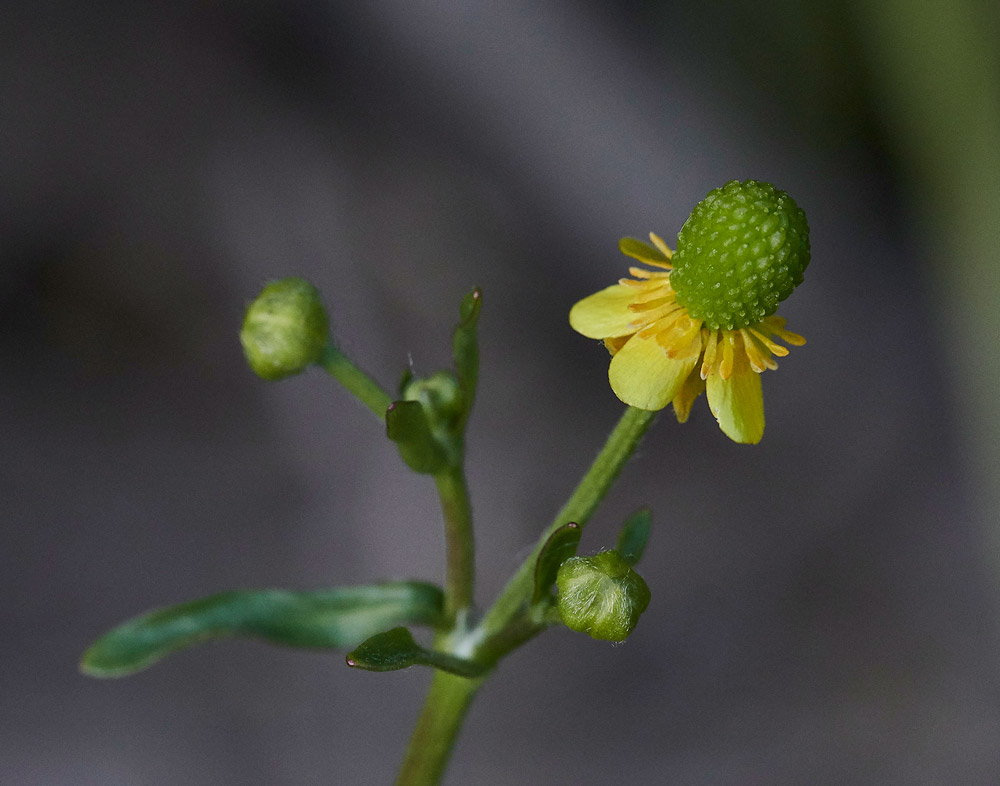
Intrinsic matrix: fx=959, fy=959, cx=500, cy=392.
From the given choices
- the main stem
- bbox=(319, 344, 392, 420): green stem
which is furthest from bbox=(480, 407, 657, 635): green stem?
bbox=(319, 344, 392, 420): green stem

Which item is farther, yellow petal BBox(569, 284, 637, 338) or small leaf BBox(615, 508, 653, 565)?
small leaf BBox(615, 508, 653, 565)

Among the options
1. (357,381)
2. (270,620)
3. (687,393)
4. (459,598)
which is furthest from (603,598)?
(270,620)

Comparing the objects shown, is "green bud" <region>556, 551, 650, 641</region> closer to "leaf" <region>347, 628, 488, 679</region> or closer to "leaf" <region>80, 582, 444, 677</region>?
"leaf" <region>347, 628, 488, 679</region>

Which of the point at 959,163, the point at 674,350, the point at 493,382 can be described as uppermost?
the point at 959,163

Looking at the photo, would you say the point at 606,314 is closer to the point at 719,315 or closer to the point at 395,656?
the point at 719,315

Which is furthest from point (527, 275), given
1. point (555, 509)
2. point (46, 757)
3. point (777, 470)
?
point (46, 757)

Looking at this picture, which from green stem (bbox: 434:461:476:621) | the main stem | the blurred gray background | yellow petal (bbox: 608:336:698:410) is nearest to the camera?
yellow petal (bbox: 608:336:698:410)
